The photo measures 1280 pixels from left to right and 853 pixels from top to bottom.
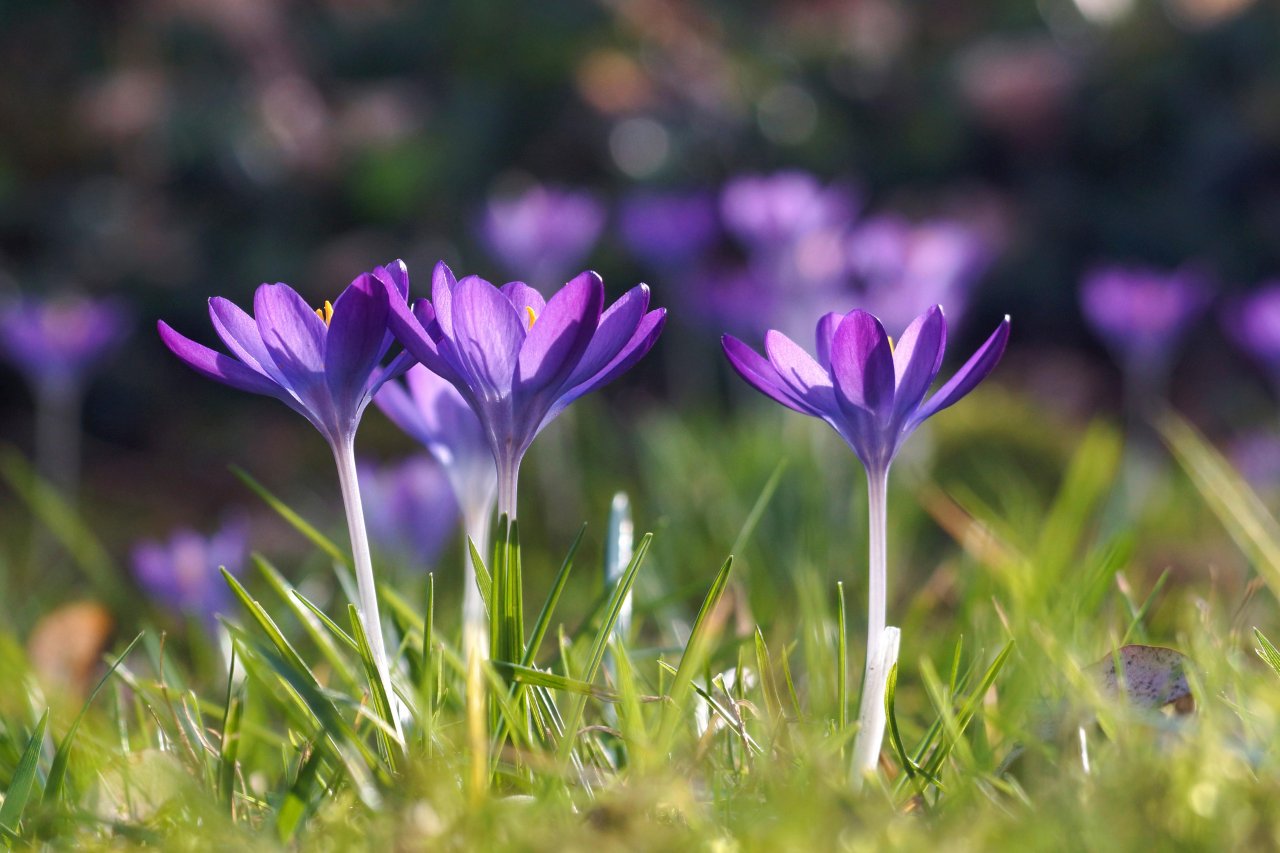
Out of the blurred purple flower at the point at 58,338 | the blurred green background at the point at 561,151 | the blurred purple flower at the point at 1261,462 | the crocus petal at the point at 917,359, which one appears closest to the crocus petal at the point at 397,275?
the crocus petal at the point at 917,359

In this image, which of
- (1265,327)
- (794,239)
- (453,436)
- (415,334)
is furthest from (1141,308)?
(415,334)

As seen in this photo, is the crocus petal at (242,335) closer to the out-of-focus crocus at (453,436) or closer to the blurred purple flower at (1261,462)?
the out-of-focus crocus at (453,436)

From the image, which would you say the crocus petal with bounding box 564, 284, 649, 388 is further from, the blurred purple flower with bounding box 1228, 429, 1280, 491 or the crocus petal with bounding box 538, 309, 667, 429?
the blurred purple flower with bounding box 1228, 429, 1280, 491

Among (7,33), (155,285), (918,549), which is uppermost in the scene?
(7,33)

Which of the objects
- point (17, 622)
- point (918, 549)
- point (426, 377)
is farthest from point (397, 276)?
point (918, 549)

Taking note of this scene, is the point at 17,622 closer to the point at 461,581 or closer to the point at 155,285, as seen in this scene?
the point at 461,581

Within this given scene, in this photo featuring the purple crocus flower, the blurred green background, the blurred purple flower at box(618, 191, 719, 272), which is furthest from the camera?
the blurred green background

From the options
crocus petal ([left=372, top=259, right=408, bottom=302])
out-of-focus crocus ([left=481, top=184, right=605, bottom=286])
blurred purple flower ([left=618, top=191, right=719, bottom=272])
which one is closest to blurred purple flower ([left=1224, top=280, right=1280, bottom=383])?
blurred purple flower ([left=618, top=191, right=719, bottom=272])
